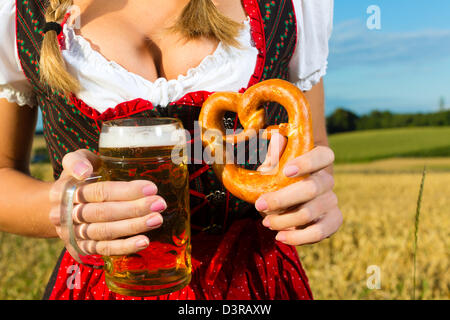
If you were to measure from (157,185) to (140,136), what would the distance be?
0.12 metres

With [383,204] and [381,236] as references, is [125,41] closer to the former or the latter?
[381,236]

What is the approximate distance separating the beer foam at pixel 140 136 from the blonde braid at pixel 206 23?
1.40 feet

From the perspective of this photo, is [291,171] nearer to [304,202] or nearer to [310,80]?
[304,202]

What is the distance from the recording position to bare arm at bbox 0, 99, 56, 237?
3.55 feet

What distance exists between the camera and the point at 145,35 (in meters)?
1.22

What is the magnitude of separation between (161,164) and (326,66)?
2.65ft

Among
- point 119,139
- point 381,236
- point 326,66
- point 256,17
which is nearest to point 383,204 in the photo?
point 381,236

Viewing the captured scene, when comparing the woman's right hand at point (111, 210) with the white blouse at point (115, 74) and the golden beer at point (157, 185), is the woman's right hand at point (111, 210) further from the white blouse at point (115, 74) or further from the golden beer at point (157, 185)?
the white blouse at point (115, 74)

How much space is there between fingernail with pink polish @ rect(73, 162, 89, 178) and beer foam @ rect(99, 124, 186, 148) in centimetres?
7

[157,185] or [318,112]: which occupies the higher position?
[318,112]

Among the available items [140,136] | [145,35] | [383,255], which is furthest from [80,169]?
[383,255]

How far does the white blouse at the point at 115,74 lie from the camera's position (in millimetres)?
1108

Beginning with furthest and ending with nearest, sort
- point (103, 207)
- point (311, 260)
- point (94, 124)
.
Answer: point (311, 260), point (94, 124), point (103, 207)

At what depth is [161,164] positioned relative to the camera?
0.88 metres
